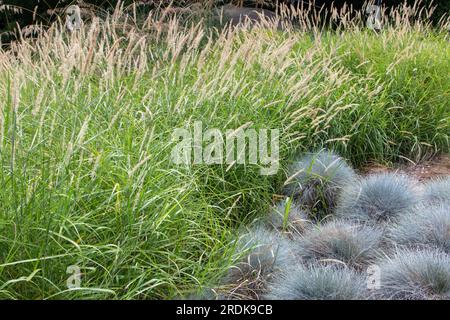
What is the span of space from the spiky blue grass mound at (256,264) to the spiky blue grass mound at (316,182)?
91cm

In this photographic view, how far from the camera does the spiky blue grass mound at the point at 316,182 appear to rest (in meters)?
4.40

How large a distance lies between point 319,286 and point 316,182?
5.27 ft

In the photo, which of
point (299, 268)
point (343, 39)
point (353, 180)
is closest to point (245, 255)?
point (299, 268)

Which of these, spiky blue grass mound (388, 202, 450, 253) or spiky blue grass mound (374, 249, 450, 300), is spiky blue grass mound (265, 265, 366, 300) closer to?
spiky blue grass mound (374, 249, 450, 300)

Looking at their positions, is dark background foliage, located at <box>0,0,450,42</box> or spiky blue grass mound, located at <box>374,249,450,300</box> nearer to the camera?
spiky blue grass mound, located at <box>374,249,450,300</box>

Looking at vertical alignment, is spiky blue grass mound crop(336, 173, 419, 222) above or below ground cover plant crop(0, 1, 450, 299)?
below

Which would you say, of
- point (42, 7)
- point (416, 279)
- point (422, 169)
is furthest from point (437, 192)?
point (42, 7)

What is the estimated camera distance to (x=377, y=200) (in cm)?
414

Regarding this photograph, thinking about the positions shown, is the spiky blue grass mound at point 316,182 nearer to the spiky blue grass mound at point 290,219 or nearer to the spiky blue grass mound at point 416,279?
the spiky blue grass mound at point 290,219

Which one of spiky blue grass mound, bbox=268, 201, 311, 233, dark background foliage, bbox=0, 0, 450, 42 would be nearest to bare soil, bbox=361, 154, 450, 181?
spiky blue grass mound, bbox=268, 201, 311, 233

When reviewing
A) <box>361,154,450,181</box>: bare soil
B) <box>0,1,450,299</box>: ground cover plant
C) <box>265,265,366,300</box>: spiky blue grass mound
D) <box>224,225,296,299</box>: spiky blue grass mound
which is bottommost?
<box>361,154,450,181</box>: bare soil

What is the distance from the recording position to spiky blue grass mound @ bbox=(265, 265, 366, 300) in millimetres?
2932

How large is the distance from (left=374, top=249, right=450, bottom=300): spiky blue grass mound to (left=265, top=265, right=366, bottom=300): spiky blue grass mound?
13 centimetres

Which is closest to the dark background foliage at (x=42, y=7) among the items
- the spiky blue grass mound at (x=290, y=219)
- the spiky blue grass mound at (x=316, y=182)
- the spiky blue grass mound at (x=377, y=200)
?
the spiky blue grass mound at (x=316, y=182)
